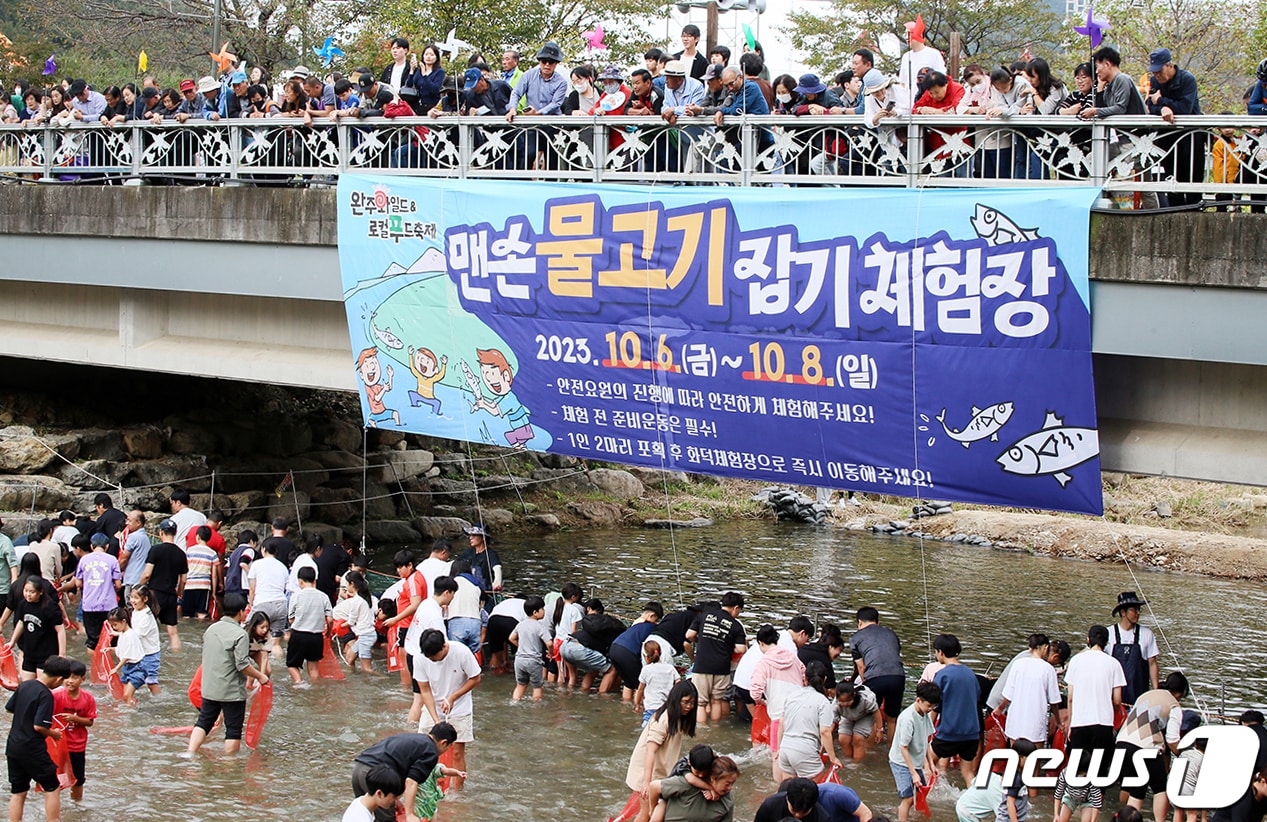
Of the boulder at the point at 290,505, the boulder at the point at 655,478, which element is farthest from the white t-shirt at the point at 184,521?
the boulder at the point at 655,478

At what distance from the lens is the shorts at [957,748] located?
11.5 metres

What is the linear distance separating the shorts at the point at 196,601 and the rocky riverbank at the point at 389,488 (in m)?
4.94

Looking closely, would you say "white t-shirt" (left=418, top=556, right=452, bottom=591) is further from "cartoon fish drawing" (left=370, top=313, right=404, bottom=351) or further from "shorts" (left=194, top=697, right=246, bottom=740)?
"shorts" (left=194, top=697, right=246, bottom=740)

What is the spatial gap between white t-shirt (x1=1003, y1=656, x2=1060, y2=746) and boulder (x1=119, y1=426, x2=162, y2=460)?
1693 cm

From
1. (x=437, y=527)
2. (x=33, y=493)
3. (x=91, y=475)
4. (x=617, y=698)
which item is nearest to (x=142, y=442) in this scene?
(x=91, y=475)

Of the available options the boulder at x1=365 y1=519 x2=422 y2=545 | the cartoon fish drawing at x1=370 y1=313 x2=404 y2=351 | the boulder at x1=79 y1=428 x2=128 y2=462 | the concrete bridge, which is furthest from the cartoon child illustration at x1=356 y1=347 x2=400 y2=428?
the boulder at x1=365 y1=519 x2=422 y2=545

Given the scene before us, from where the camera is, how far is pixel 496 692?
1440cm

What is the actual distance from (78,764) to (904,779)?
21.3ft

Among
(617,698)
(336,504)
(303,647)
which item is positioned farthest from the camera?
(336,504)

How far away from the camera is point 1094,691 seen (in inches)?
432

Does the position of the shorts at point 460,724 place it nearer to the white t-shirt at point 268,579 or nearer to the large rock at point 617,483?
the white t-shirt at point 268,579

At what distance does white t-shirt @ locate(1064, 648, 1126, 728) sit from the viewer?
1095cm

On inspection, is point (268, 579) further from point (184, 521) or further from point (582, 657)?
point (582, 657)

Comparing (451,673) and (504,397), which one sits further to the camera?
(504,397)
